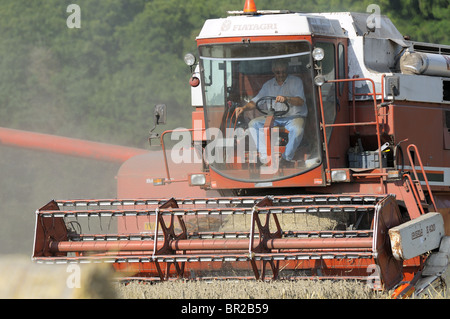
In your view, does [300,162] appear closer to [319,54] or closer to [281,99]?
[281,99]

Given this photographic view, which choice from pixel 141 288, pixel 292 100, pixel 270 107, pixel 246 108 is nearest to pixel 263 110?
pixel 270 107

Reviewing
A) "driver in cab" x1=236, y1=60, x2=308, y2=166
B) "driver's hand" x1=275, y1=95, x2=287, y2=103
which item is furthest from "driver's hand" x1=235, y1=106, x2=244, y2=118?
"driver's hand" x1=275, y1=95, x2=287, y2=103

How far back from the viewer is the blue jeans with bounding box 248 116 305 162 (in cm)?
766

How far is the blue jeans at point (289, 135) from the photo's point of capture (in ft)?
25.1

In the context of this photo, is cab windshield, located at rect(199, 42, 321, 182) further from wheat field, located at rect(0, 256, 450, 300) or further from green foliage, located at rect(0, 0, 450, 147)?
green foliage, located at rect(0, 0, 450, 147)

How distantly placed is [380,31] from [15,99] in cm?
1406

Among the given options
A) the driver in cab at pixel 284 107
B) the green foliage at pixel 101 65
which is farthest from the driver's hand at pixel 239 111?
the green foliage at pixel 101 65

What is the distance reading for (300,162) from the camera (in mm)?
7680

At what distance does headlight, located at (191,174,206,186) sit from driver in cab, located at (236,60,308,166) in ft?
2.51

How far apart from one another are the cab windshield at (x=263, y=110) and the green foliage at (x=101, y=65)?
12.7 m

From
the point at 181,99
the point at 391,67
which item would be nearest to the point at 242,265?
the point at 391,67

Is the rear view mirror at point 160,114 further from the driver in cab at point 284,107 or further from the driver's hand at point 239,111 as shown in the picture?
the driver in cab at point 284,107

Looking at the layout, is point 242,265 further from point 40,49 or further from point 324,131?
point 40,49

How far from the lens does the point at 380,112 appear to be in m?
7.98
